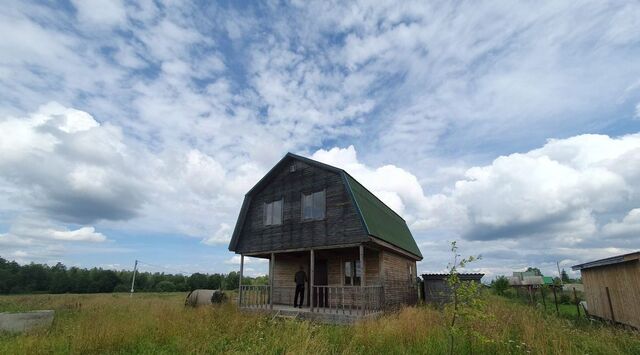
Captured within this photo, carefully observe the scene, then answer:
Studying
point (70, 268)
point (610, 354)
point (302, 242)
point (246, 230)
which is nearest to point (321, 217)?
point (302, 242)

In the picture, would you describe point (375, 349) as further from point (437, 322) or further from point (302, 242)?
point (302, 242)

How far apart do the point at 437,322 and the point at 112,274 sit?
8208 centimetres

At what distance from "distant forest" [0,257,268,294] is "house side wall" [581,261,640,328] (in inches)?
2258

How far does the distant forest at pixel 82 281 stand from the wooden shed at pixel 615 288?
188 feet

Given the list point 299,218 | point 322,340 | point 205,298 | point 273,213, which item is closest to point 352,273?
point 299,218

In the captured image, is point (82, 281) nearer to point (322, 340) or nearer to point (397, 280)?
point (397, 280)

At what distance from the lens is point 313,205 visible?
50.2 feet

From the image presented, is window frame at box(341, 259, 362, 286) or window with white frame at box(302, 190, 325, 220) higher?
window with white frame at box(302, 190, 325, 220)

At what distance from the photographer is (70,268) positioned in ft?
258

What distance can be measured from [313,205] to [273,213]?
8.48ft

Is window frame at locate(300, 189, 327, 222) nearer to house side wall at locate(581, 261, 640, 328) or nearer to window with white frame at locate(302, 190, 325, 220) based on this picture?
window with white frame at locate(302, 190, 325, 220)

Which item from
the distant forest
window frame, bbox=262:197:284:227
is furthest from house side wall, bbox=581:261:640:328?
the distant forest

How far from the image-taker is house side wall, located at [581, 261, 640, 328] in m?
12.2

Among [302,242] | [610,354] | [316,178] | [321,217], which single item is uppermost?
[316,178]
